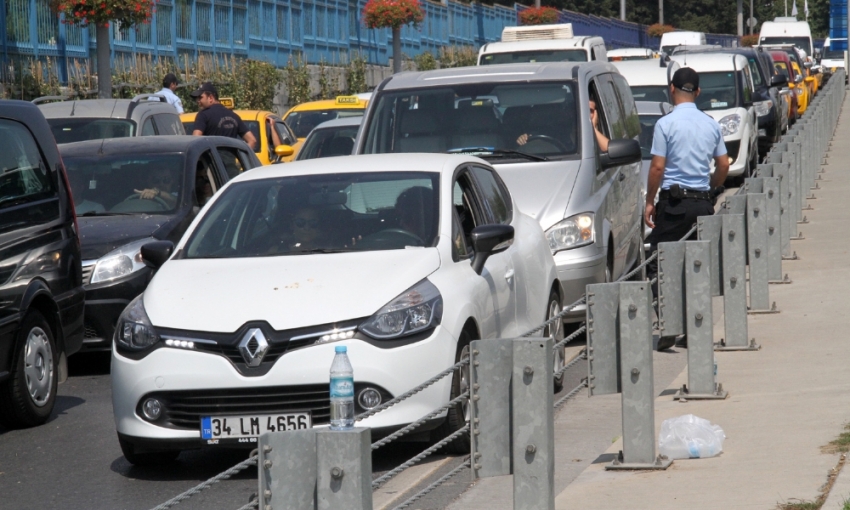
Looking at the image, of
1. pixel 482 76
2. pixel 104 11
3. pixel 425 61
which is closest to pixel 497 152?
pixel 482 76

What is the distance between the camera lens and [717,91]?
23.1m

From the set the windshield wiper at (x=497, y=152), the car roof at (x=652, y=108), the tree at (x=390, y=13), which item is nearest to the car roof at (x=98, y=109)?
the windshield wiper at (x=497, y=152)

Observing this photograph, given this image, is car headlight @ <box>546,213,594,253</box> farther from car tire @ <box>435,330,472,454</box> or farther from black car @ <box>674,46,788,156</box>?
black car @ <box>674,46,788,156</box>

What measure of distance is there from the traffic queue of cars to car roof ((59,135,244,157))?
0.03 m

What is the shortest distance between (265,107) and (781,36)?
34982 millimetres

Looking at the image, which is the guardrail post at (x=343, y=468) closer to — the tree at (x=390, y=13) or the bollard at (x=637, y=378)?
the bollard at (x=637, y=378)

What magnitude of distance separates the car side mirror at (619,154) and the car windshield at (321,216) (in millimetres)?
3036

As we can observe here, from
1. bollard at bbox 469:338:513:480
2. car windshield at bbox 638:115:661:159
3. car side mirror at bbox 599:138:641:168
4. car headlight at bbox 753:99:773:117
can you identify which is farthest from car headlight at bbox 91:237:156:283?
car headlight at bbox 753:99:773:117

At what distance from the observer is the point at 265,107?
1377 inches

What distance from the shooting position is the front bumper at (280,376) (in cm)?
650

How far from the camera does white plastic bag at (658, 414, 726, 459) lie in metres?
6.67

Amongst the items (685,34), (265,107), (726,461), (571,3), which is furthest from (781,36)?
(726,461)

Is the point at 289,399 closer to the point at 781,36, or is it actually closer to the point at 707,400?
the point at 707,400

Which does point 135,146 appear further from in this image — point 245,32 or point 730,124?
point 245,32
